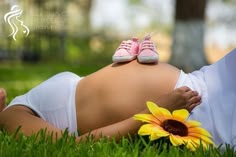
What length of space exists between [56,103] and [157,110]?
1.73 ft

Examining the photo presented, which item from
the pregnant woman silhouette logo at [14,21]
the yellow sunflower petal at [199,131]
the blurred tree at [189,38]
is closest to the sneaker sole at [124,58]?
the yellow sunflower petal at [199,131]

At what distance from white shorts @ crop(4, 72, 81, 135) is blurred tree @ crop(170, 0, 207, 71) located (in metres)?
7.15

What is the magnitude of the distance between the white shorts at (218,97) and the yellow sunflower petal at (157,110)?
139mm

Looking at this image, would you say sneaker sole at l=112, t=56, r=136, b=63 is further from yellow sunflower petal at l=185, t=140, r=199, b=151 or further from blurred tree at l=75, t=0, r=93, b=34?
blurred tree at l=75, t=0, r=93, b=34

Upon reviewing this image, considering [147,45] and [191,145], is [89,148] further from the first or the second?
[147,45]

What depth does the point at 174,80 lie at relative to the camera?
8.75ft

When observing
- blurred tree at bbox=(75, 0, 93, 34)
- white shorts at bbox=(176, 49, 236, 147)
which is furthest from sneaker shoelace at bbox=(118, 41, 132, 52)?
blurred tree at bbox=(75, 0, 93, 34)

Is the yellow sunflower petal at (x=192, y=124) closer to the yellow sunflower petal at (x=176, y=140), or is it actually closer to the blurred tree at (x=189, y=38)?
the yellow sunflower petal at (x=176, y=140)

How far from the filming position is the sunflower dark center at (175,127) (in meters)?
2.46

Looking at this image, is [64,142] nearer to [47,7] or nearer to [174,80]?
[174,80]

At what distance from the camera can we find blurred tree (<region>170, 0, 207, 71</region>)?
987 centimetres

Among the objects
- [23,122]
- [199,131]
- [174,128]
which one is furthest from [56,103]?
[199,131]

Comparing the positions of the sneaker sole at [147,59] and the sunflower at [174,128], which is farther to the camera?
the sneaker sole at [147,59]

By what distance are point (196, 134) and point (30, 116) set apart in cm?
75
